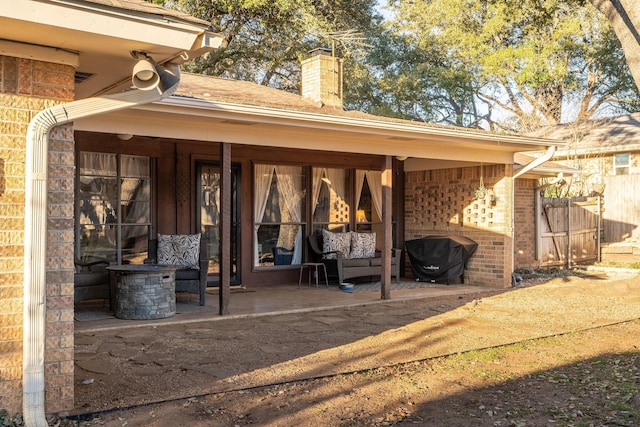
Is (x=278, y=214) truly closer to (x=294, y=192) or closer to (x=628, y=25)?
(x=294, y=192)

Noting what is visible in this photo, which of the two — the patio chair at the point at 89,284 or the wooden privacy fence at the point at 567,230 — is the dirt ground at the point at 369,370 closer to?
the patio chair at the point at 89,284

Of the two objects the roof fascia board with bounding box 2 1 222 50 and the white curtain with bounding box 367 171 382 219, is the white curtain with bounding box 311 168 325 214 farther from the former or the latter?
the roof fascia board with bounding box 2 1 222 50

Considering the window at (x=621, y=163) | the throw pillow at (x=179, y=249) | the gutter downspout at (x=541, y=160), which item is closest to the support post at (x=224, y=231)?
the throw pillow at (x=179, y=249)

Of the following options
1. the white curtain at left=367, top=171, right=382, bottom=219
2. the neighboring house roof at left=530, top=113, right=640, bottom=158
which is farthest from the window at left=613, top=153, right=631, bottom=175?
the white curtain at left=367, top=171, right=382, bottom=219

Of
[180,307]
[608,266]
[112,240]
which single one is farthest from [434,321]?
[608,266]

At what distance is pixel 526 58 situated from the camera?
71.4ft

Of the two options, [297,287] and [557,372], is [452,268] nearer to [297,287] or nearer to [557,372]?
[297,287]

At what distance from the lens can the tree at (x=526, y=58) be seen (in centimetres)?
2183

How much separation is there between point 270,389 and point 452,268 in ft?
23.9

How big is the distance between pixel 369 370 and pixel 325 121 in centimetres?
385

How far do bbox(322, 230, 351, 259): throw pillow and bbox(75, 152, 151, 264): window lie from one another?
10.7ft

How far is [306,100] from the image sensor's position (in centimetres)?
1198

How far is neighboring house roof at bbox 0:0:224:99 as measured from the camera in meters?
3.54

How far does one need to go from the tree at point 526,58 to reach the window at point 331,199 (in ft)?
32.8
